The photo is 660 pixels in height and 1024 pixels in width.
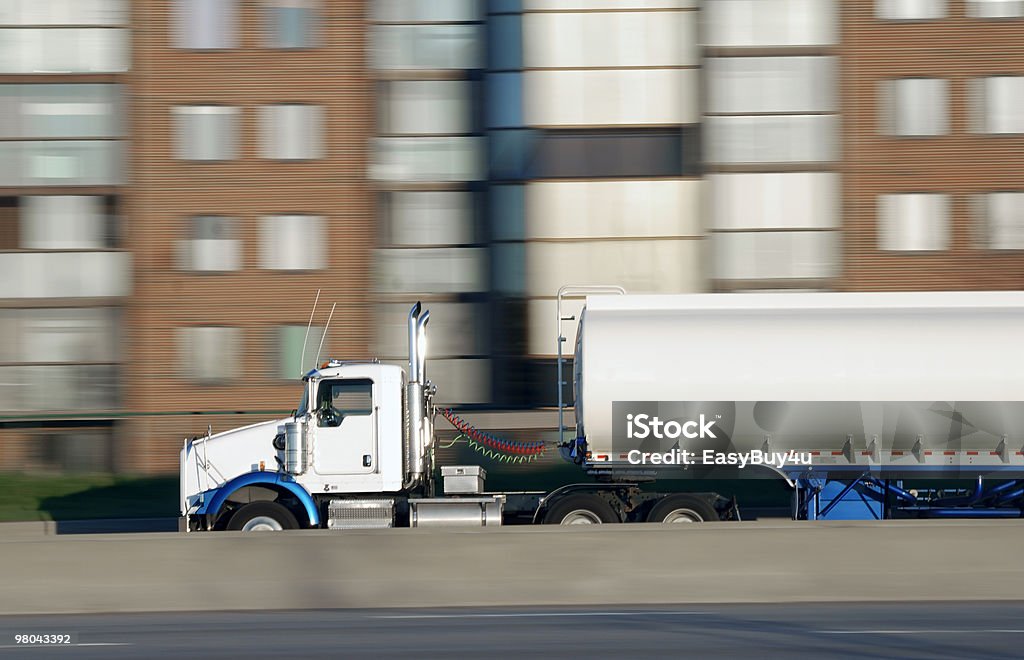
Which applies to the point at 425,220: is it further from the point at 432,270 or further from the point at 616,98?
the point at 616,98

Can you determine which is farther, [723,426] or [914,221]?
[914,221]

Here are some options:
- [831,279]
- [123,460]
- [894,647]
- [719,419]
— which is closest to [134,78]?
[123,460]

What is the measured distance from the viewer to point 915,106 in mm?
37562

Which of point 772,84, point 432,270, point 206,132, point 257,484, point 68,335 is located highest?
point 772,84

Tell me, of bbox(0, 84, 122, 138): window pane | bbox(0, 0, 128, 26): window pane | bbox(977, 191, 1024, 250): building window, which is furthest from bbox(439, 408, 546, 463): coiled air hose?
bbox(0, 0, 128, 26): window pane

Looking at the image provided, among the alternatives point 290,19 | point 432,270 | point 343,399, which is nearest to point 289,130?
point 290,19

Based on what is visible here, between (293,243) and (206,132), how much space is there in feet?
13.2

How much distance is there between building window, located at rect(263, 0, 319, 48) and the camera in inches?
1513

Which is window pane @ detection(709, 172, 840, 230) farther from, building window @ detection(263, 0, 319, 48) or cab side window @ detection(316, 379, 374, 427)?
cab side window @ detection(316, 379, 374, 427)

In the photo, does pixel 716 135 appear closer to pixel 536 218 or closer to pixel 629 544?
pixel 536 218

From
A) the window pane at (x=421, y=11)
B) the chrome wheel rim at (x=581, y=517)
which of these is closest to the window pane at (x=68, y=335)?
the window pane at (x=421, y=11)

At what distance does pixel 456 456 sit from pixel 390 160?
1253cm

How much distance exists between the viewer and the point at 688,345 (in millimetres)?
17469

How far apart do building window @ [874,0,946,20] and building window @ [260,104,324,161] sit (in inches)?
637
